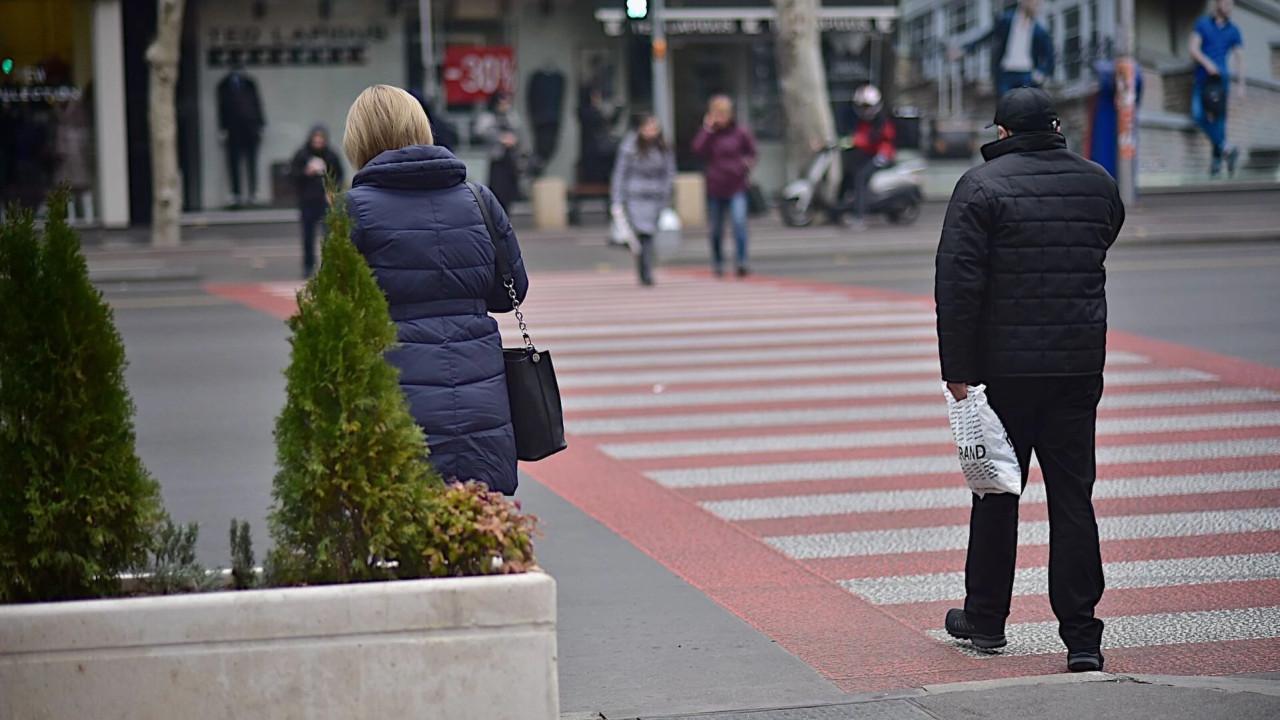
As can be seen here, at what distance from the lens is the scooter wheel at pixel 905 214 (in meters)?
27.3

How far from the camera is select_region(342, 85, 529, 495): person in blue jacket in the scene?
4.48 metres

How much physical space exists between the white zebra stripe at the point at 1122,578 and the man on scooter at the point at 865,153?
19583 millimetres

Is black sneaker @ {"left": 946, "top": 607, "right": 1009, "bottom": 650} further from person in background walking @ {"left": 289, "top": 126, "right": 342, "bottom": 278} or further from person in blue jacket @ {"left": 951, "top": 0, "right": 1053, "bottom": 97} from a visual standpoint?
person in blue jacket @ {"left": 951, "top": 0, "right": 1053, "bottom": 97}

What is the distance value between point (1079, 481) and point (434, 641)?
229 centimetres

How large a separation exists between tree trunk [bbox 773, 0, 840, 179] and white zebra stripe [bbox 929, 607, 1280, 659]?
968 inches

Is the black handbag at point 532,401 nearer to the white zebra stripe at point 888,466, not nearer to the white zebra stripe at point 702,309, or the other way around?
the white zebra stripe at point 888,466

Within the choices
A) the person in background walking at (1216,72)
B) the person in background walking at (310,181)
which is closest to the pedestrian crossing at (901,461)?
the person in background walking at (310,181)

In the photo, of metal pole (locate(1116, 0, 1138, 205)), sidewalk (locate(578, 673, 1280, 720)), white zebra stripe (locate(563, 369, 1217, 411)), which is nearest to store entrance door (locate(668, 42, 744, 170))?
metal pole (locate(1116, 0, 1138, 205))

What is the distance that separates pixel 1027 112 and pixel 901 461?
381cm

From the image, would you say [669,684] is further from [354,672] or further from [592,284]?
[592,284]

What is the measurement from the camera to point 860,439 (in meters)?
9.30

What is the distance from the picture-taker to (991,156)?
5.18 metres

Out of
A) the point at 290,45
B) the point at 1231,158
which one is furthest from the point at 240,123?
the point at 1231,158

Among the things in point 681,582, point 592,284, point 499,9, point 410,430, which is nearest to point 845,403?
point 681,582
